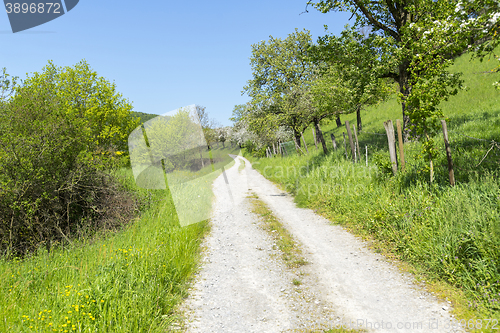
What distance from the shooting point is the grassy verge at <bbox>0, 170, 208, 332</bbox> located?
11.5 feet

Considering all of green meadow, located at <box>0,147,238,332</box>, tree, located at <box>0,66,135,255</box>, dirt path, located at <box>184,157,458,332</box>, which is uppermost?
tree, located at <box>0,66,135,255</box>

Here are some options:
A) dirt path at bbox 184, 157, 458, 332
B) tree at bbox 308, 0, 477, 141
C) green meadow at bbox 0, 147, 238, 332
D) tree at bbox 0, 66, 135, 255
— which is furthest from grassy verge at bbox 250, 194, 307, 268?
tree at bbox 0, 66, 135, 255

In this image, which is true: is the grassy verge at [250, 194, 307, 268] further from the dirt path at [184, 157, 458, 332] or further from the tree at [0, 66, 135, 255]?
the tree at [0, 66, 135, 255]

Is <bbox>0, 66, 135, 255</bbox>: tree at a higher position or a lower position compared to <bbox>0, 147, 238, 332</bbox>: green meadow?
higher

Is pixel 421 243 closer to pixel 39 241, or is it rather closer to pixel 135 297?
pixel 135 297

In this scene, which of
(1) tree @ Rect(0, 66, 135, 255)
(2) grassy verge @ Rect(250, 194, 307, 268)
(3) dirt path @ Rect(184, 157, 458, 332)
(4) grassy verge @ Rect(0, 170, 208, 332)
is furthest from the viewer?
(1) tree @ Rect(0, 66, 135, 255)

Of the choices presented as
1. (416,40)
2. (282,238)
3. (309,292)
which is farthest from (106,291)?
(416,40)

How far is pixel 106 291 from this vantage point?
4.10 meters

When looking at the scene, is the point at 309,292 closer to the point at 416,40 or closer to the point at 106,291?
the point at 106,291

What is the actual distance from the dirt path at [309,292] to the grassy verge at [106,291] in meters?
0.55

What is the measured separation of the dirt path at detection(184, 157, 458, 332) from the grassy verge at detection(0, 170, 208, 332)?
55 centimetres

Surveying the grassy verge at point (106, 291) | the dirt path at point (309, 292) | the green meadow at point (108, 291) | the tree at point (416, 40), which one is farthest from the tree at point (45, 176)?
the tree at point (416, 40)

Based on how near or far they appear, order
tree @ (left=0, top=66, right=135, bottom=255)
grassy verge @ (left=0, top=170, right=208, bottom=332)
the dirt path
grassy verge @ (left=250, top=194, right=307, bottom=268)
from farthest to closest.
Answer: tree @ (left=0, top=66, right=135, bottom=255) < grassy verge @ (left=250, top=194, right=307, bottom=268) < the dirt path < grassy verge @ (left=0, top=170, right=208, bottom=332)

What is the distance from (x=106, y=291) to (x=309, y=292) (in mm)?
3369
